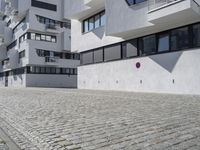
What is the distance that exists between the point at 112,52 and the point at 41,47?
2557 cm

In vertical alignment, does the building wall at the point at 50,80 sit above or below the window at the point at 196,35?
below

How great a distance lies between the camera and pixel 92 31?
26.3 metres

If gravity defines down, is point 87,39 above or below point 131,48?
above

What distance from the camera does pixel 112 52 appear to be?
23.9 metres

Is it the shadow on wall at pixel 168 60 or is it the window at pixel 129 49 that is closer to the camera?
the shadow on wall at pixel 168 60

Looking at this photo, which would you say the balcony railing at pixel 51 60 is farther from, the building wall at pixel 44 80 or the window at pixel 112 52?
the window at pixel 112 52

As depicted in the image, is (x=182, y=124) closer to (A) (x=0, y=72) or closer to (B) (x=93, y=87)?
(B) (x=93, y=87)

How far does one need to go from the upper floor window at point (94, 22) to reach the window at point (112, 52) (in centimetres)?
259

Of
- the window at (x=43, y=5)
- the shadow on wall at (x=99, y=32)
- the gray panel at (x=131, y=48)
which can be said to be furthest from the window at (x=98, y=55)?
the window at (x=43, y=5)

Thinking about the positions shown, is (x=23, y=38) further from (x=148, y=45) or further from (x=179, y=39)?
(x=179, y=39)

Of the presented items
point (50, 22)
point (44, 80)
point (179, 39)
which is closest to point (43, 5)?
point (50, 22)

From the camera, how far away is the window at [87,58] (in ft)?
89.6

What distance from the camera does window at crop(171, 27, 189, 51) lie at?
16.7 meters

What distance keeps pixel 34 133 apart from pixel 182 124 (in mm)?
3542
